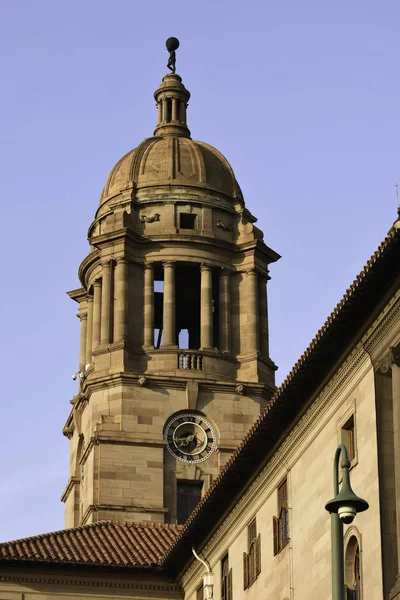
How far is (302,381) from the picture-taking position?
42.5 meters

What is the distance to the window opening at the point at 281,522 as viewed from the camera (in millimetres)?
44844

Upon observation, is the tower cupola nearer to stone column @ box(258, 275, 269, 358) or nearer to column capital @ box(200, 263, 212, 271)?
column capital @ box(200, 263, 212, 271)

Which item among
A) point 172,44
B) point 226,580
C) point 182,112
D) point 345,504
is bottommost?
point 345,504

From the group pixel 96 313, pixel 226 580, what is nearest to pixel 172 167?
pixel 96 313

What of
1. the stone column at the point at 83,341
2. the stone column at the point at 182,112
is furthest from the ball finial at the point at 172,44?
the stone column at the point at 83,341

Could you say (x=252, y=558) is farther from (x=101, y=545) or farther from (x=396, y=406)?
(x=396, y=406)

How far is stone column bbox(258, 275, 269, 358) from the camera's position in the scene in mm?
68125

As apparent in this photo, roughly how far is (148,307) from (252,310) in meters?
4.28

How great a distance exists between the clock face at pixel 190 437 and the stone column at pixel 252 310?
12.4ft

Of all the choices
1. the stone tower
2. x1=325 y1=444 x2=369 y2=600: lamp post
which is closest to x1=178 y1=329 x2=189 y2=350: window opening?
the stone tower

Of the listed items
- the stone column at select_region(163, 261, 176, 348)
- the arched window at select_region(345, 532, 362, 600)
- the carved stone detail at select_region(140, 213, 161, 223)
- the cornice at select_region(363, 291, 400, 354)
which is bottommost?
the arched window at select_region(345, 532, 362, 600)

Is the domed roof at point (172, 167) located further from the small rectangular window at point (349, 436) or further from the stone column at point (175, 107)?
the small rectangular window at point (349, 436)

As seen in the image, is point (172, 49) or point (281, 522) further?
point (172, 49)

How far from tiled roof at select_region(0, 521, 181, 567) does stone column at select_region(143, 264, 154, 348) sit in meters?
8.56
